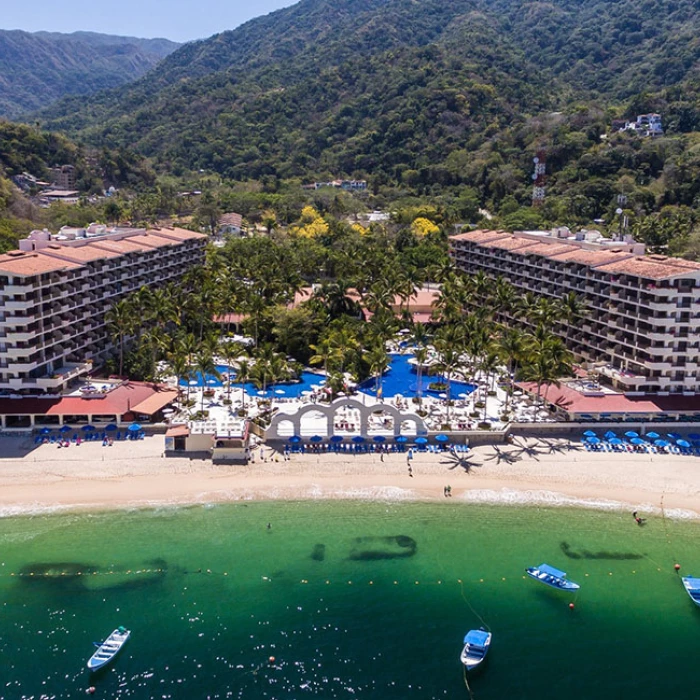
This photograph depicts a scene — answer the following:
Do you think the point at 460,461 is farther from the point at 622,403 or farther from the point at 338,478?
the point at 622,403

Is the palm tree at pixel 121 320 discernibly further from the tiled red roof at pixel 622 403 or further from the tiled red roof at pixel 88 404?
the tiled red roof at pixel 622 403

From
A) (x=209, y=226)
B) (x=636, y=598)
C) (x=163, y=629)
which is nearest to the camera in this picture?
(x=163, y=629)

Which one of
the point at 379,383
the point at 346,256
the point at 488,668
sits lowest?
the point at 488,668

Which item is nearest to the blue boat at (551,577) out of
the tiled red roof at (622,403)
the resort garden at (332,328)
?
the resort garden at (332,328)

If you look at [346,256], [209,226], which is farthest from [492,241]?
[209,226]

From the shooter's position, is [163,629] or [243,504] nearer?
[163,629]

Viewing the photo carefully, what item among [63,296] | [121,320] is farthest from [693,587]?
[63,296]

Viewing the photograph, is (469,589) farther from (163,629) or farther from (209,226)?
(209,226)
